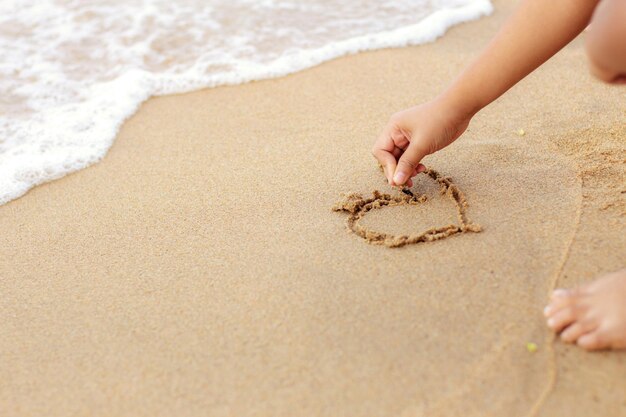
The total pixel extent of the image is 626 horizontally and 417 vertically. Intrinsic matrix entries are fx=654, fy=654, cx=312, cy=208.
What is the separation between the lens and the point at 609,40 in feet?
4.67

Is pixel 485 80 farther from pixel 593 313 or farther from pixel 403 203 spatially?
pixel 593 313

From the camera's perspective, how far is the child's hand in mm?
1947

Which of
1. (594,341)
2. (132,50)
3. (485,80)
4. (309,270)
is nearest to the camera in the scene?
(594,341)

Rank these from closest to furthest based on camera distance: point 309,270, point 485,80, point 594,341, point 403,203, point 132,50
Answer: point 594,341, point 309,270, point 485,80, point 403,203, point 132,50

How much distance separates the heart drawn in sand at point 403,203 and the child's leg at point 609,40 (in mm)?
555

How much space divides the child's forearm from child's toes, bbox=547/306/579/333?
70 centimetres

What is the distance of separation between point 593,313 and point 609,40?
1.97 ft

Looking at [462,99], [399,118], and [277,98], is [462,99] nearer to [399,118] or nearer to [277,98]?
[399,118]

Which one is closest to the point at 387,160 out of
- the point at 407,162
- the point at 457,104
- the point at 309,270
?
the point at 407,162

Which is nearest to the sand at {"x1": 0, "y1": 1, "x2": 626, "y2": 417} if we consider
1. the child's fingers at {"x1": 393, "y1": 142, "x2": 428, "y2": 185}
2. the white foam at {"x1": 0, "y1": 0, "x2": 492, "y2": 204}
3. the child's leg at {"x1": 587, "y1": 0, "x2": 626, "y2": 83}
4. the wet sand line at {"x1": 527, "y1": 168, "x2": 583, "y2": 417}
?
the wet sand line at {"x1": 527, "y1": 168, "x2": 583, "y2": 417}

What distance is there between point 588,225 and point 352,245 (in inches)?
25.5

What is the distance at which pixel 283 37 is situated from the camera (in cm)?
352

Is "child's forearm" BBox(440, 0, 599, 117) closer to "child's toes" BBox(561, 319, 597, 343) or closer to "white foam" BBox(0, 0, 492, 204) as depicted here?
"child's toes" BBox(561, 319, 597, 343)

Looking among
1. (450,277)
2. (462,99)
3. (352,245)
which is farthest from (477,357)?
(462,99)
